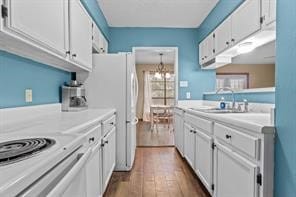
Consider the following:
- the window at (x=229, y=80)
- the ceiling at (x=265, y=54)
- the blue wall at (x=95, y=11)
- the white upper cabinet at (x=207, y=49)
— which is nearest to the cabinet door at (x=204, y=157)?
the ceiling at (x=265, y=54)

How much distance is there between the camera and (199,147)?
2768mm

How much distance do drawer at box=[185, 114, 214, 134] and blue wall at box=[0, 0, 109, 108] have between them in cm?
156

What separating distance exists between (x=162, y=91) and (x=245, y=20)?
775 centimetres

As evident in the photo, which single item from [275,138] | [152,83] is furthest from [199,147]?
[152,83]

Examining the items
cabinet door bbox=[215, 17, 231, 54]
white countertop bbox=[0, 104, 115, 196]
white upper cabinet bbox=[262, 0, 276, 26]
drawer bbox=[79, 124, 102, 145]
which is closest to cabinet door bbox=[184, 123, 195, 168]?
cabinet door bbox=[215, 17, 231, 54]

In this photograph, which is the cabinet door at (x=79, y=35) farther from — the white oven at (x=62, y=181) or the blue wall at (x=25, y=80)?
the white oven at (x=62, y=181)

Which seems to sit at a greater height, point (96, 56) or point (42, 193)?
point (96, 56)

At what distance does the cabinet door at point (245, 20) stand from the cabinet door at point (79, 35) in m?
1.75

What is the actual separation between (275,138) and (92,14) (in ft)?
9.44

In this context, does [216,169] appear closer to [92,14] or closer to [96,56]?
[96,56]

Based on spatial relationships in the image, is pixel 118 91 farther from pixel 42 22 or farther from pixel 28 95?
pixel 42 22

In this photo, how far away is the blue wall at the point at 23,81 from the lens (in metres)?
1.65

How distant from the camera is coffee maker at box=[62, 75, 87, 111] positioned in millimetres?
2773

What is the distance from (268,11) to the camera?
7.33 feet
